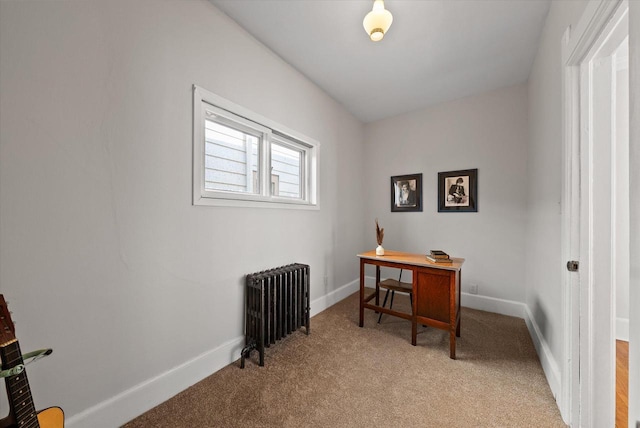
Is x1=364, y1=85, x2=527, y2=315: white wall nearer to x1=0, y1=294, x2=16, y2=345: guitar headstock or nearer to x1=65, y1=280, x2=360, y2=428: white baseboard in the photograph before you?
x1=65, y1=280, x2=360, y2=428: white baseboard

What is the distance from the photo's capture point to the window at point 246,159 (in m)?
1.85

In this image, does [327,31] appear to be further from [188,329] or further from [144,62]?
[188,329]

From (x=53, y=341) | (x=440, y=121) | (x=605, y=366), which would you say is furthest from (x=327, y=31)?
(x=605, y=366)

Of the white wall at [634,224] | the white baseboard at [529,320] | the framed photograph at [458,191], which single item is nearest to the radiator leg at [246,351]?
the white wall at [634,224]

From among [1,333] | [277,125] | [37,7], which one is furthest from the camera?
[277,125]

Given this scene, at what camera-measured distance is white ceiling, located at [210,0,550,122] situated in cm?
187

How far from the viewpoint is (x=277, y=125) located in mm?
2455

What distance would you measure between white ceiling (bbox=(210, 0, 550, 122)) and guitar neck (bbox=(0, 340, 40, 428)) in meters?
2.35

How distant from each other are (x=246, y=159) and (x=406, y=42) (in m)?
1.82

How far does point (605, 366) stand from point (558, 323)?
383 millimetres

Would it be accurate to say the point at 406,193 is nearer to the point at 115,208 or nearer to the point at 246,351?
the point at 246,351

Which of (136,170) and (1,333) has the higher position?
(136,170)

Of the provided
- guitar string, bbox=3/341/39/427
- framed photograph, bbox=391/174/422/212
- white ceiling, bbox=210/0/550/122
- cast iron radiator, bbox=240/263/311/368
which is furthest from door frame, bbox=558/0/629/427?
guitar string, bbox=3/341/39/427

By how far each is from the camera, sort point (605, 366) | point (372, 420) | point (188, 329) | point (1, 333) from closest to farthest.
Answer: point (1, 333), point (605, 366), point (372, 420), point (188, 329)
